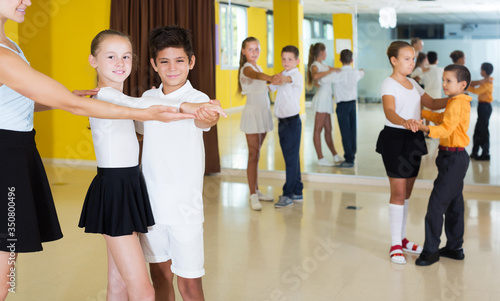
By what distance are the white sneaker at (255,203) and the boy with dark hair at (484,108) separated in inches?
87.2

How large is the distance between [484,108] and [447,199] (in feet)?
7.67

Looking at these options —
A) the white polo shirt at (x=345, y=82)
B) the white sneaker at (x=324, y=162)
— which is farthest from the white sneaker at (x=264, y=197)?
the white polo shirt at (x=345, y=82)

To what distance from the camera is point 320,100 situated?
6078 mm

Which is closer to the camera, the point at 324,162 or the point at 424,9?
the point at 424,9

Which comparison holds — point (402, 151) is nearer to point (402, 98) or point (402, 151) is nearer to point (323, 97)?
point (402, 98)

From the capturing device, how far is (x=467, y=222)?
4.52m

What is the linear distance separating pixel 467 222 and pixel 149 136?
3.15 meters

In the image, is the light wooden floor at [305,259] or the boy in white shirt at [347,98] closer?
the light wooden floor at [305,259]

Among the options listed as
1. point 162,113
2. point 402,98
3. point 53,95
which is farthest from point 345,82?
point 53,95

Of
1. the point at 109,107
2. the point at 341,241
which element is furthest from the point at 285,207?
the point at 109,107

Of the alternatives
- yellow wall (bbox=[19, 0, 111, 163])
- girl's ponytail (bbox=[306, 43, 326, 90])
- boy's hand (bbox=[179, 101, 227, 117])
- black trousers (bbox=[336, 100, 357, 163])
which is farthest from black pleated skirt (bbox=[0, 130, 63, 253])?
yellow wall (bbox=[19, 0, 111, 163])

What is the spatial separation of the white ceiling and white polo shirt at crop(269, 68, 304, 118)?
1279 mm

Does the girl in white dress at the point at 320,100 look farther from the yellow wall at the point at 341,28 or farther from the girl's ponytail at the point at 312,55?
the yellow wall at the point at 341,28

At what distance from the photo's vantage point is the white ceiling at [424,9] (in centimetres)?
549
